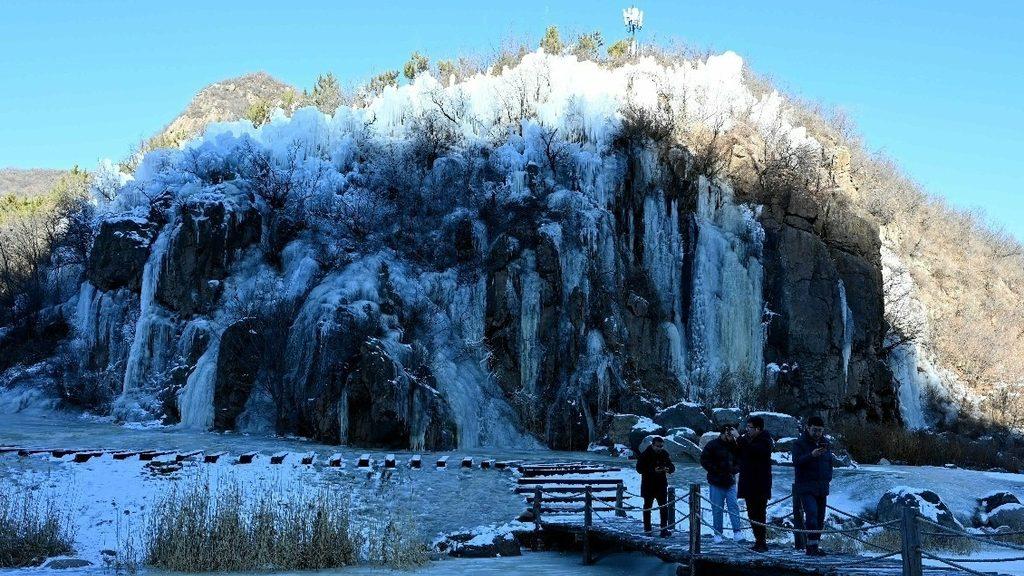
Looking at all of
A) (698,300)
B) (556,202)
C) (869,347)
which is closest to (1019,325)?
(869,347)

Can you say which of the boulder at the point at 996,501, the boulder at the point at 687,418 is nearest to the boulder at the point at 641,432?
the boulder at the point at 687,418

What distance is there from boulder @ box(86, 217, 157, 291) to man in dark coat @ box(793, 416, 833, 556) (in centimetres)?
3053

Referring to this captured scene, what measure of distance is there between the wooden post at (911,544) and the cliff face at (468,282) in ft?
64.2

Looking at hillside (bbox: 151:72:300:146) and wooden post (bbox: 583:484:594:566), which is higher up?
hillside (bbox: 151:72:300:146)

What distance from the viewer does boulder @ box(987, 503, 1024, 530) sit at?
60.7ft

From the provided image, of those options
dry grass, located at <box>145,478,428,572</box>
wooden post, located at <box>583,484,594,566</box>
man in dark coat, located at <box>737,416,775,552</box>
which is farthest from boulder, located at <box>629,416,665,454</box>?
man in dark coat, located at <box>737,416,775,552</box>

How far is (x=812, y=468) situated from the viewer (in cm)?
1087

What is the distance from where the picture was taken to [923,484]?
2152 centimetres

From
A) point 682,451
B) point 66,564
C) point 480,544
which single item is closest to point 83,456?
point 66,564

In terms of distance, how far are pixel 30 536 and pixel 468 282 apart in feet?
74.2

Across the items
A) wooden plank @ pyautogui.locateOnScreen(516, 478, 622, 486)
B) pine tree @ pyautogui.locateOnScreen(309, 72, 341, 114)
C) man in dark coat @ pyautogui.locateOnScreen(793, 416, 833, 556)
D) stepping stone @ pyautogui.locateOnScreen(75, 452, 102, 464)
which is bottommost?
wooden plank @ pyautogui.locateOnScreen(516, 478, 622, 486)

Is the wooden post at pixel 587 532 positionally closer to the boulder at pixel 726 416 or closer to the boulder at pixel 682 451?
the boulder at pixel 682 451

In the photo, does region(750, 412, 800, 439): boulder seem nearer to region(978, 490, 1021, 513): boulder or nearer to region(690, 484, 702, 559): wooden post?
region(978, 490, 1021, 513): boulder

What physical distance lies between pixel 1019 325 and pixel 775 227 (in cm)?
1777
